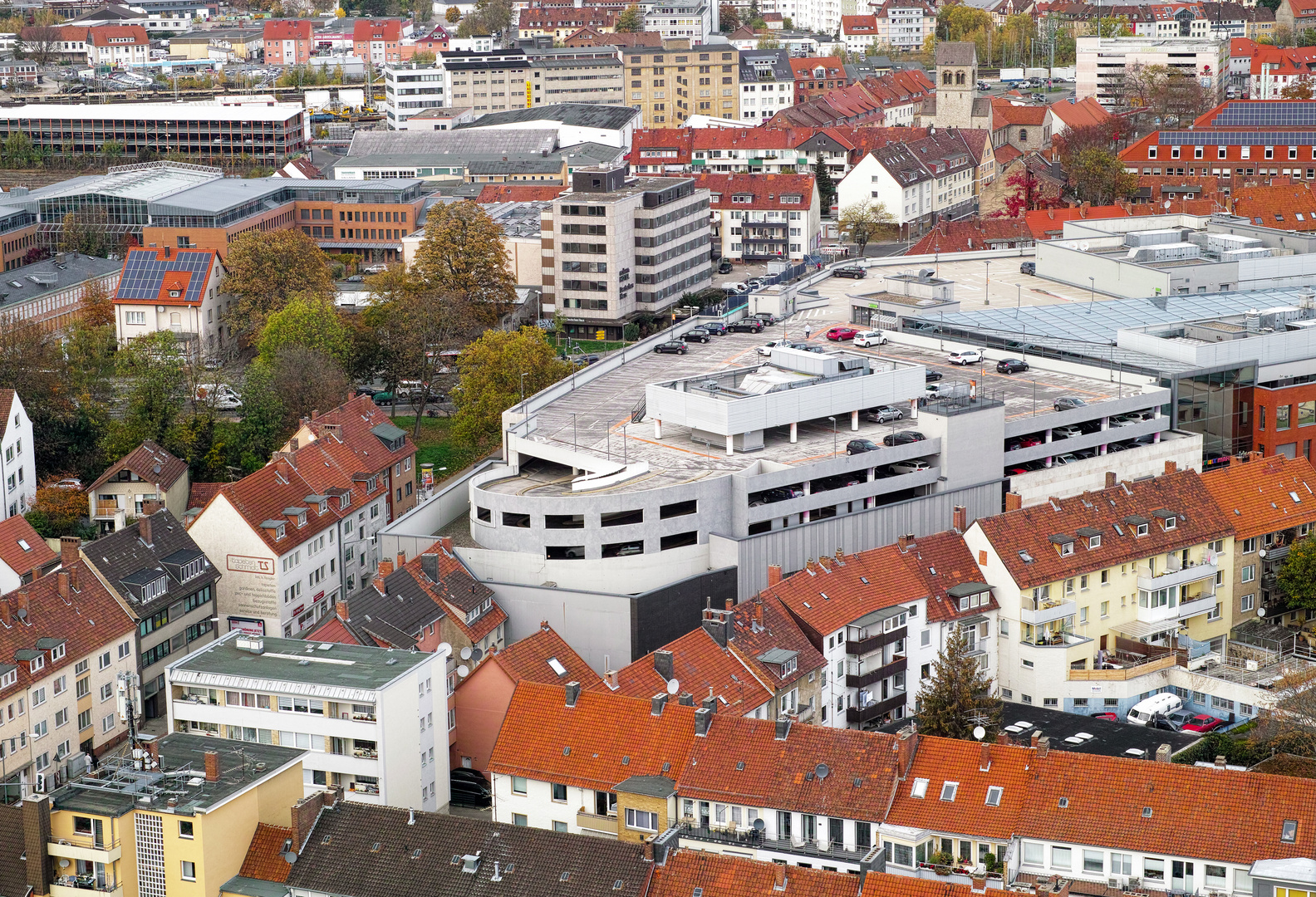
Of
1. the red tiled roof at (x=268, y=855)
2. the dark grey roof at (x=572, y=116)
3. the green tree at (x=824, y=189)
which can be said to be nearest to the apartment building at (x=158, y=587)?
the red tiled roof at (x=268, y=855)

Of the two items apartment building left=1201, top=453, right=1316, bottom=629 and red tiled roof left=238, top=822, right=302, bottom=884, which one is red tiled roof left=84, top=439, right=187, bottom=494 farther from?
apartment building left=1201, top=453, right=1316, bottom=629

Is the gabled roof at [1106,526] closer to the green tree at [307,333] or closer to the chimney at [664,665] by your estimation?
the chimney at [664,665]

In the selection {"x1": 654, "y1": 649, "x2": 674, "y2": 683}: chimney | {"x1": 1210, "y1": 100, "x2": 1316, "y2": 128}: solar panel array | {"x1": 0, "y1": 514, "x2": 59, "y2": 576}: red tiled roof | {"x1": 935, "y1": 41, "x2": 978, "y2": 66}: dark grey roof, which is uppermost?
{"x1": 935, "y1": 41, "x2": 978, "y2": 66}: dark grey roof

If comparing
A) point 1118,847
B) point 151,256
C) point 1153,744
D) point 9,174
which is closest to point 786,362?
point 1153,744

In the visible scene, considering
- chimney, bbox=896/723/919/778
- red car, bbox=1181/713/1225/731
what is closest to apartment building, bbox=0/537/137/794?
chimney, bbox=896/723/919/778

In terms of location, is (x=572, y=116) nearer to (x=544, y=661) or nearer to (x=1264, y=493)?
(x=1264, y=493)

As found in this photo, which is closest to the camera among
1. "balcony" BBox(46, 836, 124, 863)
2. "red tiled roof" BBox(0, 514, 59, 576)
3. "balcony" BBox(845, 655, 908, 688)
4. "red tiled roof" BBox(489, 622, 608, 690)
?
"balcony" BBox(46, 836, 124, 863)
